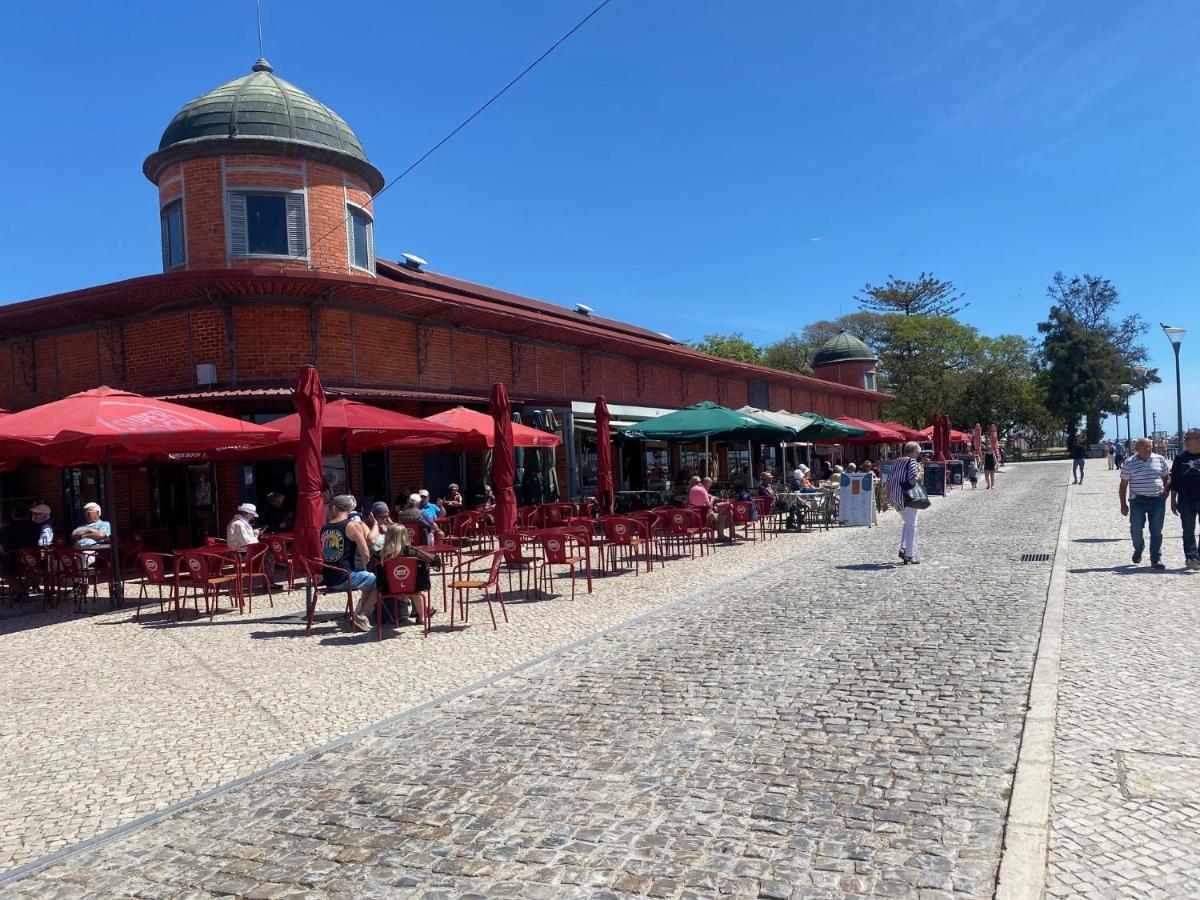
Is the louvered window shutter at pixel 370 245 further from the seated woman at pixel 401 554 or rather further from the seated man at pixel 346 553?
the seated woman at pixel 401 554

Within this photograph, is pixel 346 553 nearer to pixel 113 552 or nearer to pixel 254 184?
pixel 113 552

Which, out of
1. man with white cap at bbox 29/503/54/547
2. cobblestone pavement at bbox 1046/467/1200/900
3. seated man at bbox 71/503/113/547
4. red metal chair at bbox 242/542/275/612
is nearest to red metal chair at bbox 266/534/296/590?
red metal chair at bbox 242/542/275/612

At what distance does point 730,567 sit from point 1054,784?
8.35 meters

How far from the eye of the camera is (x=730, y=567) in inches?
490

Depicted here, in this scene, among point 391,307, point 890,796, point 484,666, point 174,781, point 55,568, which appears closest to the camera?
point 890,796

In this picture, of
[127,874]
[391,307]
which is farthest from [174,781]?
[391,307]

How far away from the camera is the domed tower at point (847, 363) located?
183 feet

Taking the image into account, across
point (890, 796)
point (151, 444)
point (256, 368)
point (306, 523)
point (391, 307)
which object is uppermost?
point (391, 307)

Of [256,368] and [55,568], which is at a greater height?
[256,368]

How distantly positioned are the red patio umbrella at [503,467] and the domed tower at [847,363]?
1822 inches

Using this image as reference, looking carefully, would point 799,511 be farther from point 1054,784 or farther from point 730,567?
point 1054,784

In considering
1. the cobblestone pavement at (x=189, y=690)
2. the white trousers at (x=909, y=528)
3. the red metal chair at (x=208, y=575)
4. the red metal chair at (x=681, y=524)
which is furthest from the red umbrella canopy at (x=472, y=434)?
the white trousers at (x=909, y=528)

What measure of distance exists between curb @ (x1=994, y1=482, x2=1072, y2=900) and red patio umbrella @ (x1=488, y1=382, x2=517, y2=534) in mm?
7106

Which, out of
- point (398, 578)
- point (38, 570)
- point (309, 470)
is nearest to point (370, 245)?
point (38, 570)
